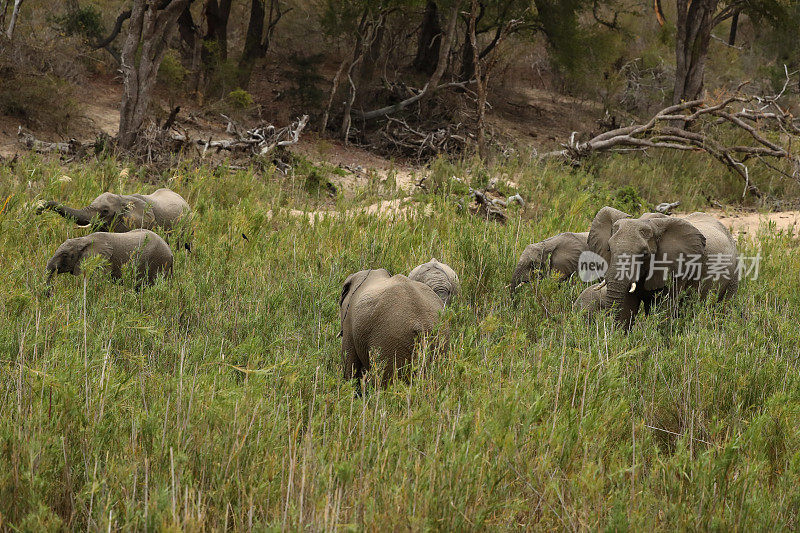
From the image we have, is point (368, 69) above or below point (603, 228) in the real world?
above

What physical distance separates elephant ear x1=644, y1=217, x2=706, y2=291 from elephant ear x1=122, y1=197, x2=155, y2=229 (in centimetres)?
449

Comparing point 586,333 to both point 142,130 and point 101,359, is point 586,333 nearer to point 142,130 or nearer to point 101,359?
point 101,359

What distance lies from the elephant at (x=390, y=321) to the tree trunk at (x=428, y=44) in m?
14.6

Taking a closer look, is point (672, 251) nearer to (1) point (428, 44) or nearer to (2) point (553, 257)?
(2) point (553, 257)

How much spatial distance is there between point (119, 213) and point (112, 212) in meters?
0.10

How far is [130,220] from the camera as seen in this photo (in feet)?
22.3

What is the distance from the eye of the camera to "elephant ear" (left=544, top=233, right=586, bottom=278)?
21.8 ft

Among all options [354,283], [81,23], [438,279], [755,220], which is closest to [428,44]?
[81,23]

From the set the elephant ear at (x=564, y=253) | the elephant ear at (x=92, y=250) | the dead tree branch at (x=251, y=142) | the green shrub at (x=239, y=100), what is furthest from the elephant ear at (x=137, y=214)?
the green shrub at (x=239, y=100)

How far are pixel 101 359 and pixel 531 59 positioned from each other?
21142mm

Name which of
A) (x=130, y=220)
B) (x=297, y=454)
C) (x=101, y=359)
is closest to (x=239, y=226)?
(x=130, y=220)

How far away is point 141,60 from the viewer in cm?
1119

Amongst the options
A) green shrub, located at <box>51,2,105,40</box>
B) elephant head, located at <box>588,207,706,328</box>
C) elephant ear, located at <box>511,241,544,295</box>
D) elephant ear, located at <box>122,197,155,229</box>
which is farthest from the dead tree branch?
elephant head, located at <box>588,207,706,328</box>

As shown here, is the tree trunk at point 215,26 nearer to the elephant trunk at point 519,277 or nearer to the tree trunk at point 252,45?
the tree trunk at point 252,45
